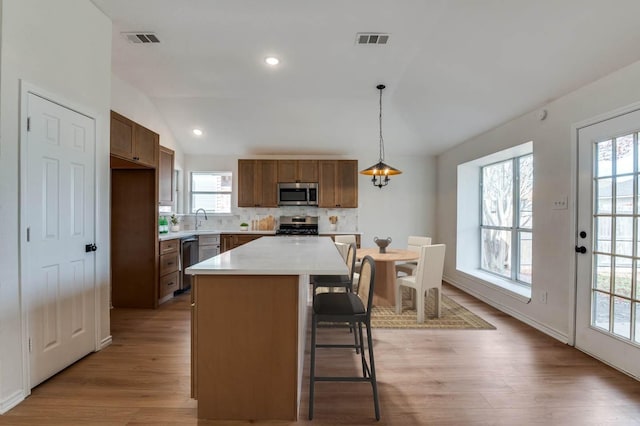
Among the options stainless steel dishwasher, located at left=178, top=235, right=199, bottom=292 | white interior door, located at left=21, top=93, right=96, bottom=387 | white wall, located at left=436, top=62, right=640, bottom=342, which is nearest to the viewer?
white interior door, located at left=21, top=93, right=96, bottom=387

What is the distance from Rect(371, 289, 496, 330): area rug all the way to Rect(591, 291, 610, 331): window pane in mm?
870

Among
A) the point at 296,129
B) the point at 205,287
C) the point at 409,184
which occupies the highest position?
the point at 296,129

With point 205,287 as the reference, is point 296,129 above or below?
above

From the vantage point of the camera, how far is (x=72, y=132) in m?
2.33

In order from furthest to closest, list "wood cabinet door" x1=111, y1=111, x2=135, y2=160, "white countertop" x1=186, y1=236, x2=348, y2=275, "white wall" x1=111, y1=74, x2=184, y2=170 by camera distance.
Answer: "white wall" x1=111, y1=74, x2=184, y2=170, "wood cabinet door" x1=111, y1=111, x2=135, y2=160, "white countertop" x1=186, y1=236, x2=348, y2=275

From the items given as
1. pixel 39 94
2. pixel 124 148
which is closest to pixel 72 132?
pixel 39 94

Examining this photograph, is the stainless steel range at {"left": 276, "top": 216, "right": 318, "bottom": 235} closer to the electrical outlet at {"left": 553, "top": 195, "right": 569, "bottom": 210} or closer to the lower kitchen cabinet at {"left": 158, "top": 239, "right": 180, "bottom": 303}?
the lower kitchen cabinet at {"left": 158, "top": 239, "right": 180, "bottom": 303}

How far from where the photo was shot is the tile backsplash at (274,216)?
599 centimetres

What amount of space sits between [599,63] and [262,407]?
339cm

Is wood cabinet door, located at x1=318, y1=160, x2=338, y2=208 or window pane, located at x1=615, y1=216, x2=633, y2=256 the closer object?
window pane, located at x1=615, y1=216, x2=633, y2=256

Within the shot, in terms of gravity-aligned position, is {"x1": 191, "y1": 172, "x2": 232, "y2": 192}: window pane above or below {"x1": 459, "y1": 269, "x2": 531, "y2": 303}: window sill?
above

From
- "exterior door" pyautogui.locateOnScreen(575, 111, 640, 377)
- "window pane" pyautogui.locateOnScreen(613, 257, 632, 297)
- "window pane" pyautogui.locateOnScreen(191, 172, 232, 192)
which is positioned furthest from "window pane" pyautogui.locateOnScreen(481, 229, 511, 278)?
"window pane" pyautogui.locateOnScreen(191, 172, 232, 192)

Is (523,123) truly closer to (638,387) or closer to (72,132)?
(638,387)

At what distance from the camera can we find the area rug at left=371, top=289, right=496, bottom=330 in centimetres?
325
